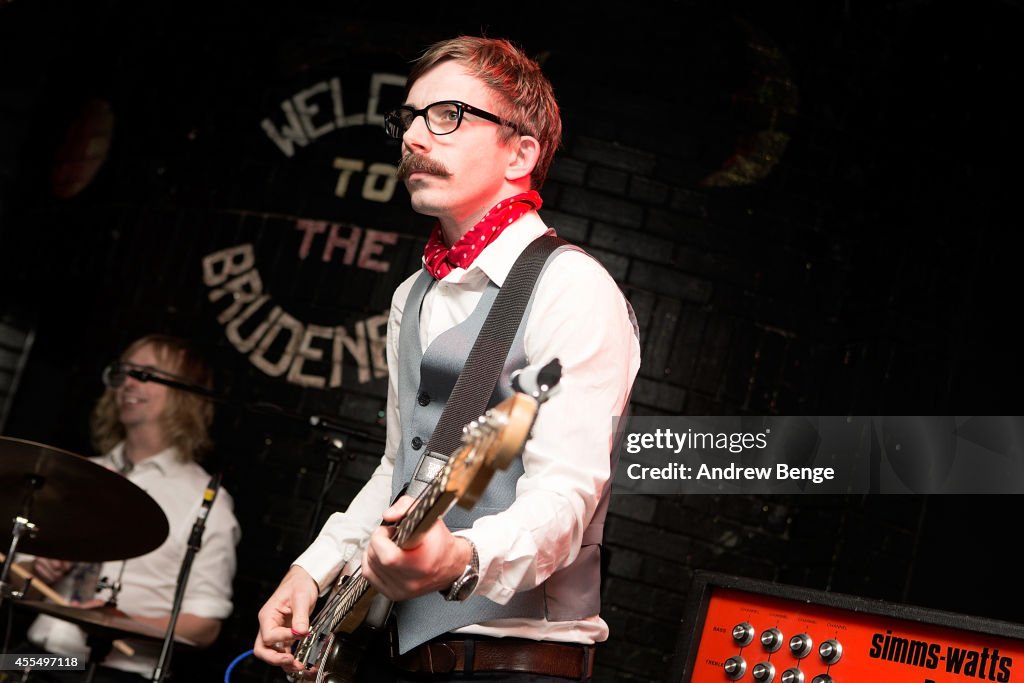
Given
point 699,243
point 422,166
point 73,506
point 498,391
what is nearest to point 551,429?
point 498,391

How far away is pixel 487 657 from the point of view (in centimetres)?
187

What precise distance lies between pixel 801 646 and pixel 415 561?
120 cm

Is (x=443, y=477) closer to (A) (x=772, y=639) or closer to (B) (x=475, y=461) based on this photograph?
(B) (x=475, y=461)

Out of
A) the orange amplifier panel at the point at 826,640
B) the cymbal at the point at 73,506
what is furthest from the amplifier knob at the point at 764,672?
the cymbal at the point at 73,506

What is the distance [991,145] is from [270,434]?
3086 mm

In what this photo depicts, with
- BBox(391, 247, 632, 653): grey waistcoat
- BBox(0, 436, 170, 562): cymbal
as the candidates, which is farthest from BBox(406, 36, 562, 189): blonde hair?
BBox(0, 436, 170, 562): cymbal

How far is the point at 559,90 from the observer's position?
4.51 meters

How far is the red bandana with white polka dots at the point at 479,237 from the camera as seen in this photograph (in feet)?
7.07

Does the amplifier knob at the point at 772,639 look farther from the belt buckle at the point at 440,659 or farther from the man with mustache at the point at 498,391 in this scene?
the belt buckle at the point at 440,659

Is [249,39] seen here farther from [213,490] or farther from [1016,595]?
[1016,595]

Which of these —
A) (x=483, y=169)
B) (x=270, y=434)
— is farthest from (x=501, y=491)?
(x=270, y=434)

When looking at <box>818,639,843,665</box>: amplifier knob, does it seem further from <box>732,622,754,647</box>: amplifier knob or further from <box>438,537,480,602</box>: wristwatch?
<box>438,537,480,602</box>: wristwatch

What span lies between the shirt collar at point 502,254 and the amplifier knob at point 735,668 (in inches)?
40.2

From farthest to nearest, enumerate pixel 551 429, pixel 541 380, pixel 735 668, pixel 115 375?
pixel 115 375
pixel 735 668
pixel 551 429
pixel 541 380
